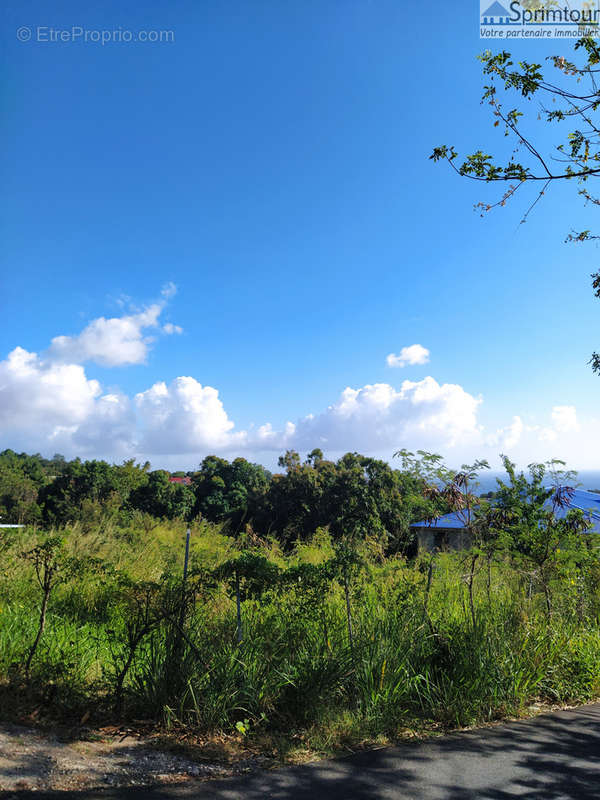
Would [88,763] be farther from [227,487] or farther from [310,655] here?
[227,487]

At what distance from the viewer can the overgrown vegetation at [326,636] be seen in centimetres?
354

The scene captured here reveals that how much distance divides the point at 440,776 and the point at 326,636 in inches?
47.9

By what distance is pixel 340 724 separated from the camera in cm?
342

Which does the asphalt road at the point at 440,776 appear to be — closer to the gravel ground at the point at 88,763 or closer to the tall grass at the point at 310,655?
the gravel ground at the point at 88,763

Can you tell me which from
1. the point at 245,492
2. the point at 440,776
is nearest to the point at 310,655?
the point at 440,776

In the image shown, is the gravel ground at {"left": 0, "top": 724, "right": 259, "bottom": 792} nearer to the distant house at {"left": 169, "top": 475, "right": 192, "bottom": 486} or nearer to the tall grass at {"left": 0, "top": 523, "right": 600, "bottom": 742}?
the tall grass at {"left": 0, "top": 523, "right": 600, "bottom": 742}

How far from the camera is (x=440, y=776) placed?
3.02 meters

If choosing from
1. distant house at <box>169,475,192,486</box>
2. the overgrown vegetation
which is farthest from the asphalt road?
distant house at <box>169,475,192,486</box>

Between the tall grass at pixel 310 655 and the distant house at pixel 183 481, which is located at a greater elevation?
the distant house at pixel 183 481

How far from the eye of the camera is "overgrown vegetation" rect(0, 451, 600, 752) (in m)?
3.54

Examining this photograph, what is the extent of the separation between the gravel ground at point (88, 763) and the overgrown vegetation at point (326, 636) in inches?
11.2

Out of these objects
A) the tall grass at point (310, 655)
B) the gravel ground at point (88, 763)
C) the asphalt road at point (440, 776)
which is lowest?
the asphalt road at point (440, 776)

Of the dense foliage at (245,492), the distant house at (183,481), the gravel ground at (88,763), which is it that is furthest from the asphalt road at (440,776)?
the distant house at (183,481)

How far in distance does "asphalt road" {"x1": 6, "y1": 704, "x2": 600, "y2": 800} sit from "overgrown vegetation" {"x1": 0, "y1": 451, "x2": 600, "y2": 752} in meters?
0.28
